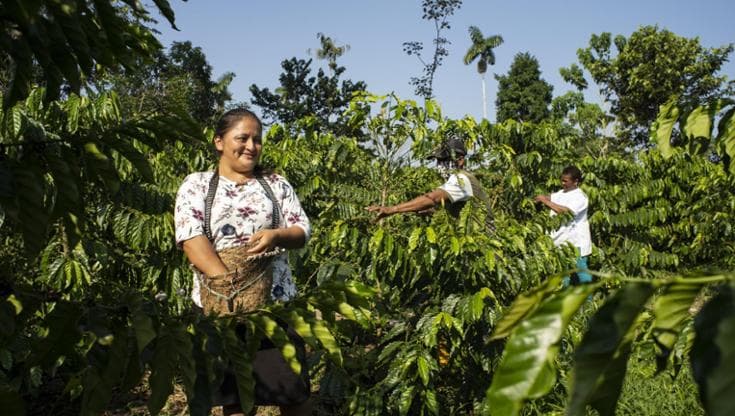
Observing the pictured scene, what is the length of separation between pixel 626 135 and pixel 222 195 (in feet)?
66.8

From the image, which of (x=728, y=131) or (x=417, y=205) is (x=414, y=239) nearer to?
(x=417, y=205)

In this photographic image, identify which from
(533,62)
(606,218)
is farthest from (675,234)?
(533,62)

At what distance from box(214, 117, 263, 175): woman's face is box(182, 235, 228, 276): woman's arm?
31cm

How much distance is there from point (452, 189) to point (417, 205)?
35 cm

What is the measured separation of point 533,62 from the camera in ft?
102

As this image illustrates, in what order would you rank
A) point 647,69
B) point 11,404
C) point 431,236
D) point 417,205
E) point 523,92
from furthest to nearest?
point 523,92, point 647,69, point 417,205, point 431,236, point 11,404

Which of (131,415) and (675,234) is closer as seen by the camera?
(131,415)

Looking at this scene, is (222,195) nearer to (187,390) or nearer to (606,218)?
(187,390)

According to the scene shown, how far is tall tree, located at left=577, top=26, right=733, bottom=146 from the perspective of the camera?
62.3ft

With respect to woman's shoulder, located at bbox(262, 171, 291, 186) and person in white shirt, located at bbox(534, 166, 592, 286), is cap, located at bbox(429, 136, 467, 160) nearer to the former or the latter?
woman's shoulder, located at bbox(262, 171, 291, 186)

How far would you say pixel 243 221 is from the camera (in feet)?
7.39

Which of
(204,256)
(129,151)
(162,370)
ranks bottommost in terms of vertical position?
(162,370)

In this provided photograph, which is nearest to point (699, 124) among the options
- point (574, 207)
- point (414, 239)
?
point (414, 239)

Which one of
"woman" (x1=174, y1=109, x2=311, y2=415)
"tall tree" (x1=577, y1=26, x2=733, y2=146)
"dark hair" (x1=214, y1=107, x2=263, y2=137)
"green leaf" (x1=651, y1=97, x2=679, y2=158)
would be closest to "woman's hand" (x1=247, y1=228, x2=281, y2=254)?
"woman" (x1=174, y1=109, x2=311, y2=415)
